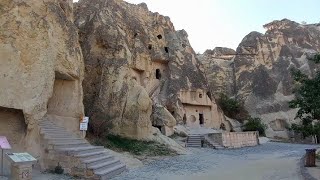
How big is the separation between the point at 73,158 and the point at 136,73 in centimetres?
2024

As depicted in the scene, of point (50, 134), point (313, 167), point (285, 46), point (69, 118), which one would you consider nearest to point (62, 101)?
point (69, 118)

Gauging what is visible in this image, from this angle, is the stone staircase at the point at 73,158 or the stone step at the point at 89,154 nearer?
the stone staircase at the point at 73,158

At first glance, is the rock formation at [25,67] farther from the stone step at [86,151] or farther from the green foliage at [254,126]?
the green foliage at [254,126]

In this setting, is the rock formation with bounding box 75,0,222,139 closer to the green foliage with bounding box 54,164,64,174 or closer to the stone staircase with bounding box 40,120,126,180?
the stone staircase with bounding box 40,120,126,180

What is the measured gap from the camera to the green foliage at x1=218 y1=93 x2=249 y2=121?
4056 cm

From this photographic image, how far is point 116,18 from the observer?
25094 millimetres

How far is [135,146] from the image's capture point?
18531mm

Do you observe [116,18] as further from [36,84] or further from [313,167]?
Answer: [313,167]

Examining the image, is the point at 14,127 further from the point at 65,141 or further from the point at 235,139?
the point at 235,139

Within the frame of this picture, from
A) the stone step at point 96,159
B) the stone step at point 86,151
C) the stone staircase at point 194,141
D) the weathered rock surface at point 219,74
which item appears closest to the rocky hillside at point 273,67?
the weathered rock surface at point 219,74

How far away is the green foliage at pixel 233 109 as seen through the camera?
40559 millimetres

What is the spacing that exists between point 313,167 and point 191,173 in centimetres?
489

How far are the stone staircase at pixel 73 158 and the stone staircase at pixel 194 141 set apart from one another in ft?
46.1

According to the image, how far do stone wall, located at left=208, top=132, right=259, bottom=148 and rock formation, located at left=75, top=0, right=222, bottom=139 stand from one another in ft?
13.8
